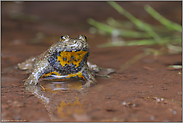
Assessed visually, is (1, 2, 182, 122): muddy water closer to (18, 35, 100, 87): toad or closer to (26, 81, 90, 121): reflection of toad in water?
(26, 81, 90, 121): reflection of toad in water

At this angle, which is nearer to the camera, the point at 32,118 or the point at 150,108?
the point at 32,118

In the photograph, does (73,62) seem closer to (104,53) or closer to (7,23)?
(104,53)

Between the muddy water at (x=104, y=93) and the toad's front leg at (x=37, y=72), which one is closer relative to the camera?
the muddy water at (x=104, y=93)

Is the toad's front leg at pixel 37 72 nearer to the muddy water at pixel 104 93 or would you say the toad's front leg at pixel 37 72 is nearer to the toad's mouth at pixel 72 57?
the muddy water at pixel 104 93

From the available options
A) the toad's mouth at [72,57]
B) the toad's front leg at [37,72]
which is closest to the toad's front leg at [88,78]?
the toad's mouth at [72,57]

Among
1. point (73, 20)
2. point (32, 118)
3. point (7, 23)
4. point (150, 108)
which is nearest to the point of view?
point (32, 118)

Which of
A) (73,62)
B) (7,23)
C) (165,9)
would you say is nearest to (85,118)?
(73,62)
